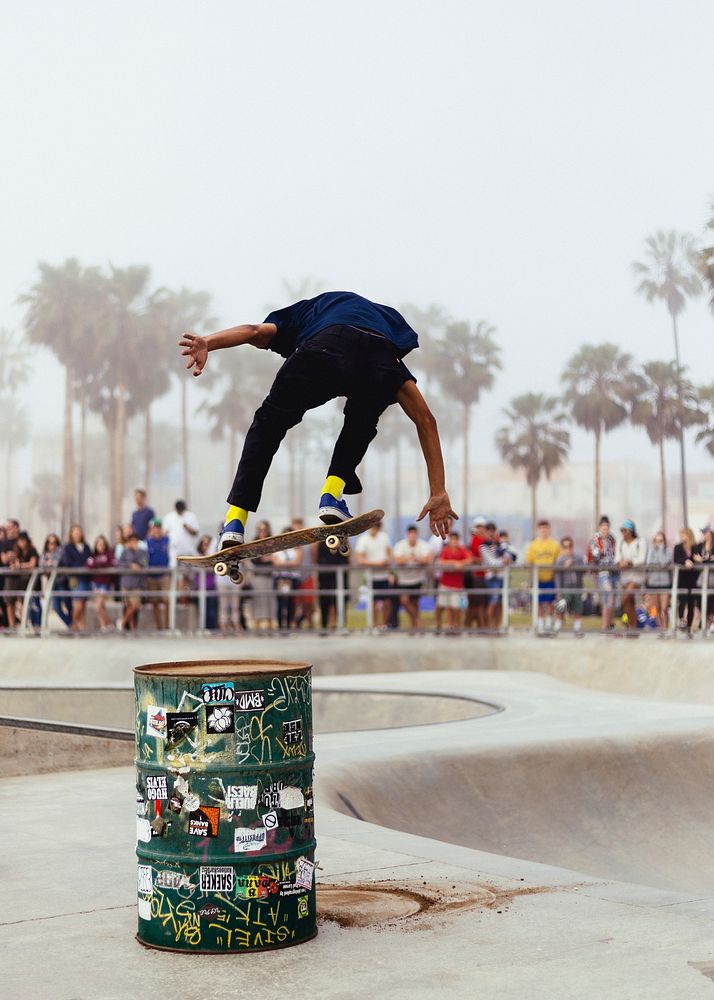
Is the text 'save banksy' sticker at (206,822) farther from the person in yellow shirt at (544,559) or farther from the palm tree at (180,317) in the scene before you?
the palm tree at (180,317)

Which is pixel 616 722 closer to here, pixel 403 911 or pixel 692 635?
pixel 692 635

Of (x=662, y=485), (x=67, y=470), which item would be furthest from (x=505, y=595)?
(x=67, y=470)

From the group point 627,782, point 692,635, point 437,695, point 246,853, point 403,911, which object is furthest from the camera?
point 692,635

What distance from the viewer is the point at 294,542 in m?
5.38

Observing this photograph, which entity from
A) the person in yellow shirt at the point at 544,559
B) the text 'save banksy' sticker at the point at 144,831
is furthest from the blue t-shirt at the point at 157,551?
the text 'save banksy' sticker at the point at 144,831

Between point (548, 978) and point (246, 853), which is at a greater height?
point (246, 853)

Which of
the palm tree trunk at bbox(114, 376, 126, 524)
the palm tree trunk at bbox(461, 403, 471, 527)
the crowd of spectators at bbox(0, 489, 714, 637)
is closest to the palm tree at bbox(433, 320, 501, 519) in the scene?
the palm tree trunk at bbox(461, 403, 471, 527)

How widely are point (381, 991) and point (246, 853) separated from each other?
2.56 feet

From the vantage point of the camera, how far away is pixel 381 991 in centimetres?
412

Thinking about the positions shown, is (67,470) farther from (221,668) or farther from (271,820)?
(271,820)

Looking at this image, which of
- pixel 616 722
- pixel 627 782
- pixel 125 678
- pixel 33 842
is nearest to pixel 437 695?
pixel 616 722

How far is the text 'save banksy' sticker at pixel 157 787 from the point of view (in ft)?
15.4

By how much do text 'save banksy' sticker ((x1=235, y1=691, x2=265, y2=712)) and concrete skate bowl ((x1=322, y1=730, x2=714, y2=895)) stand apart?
12.0 feet

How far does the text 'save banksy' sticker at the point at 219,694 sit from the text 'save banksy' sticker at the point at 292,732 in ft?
0.82
